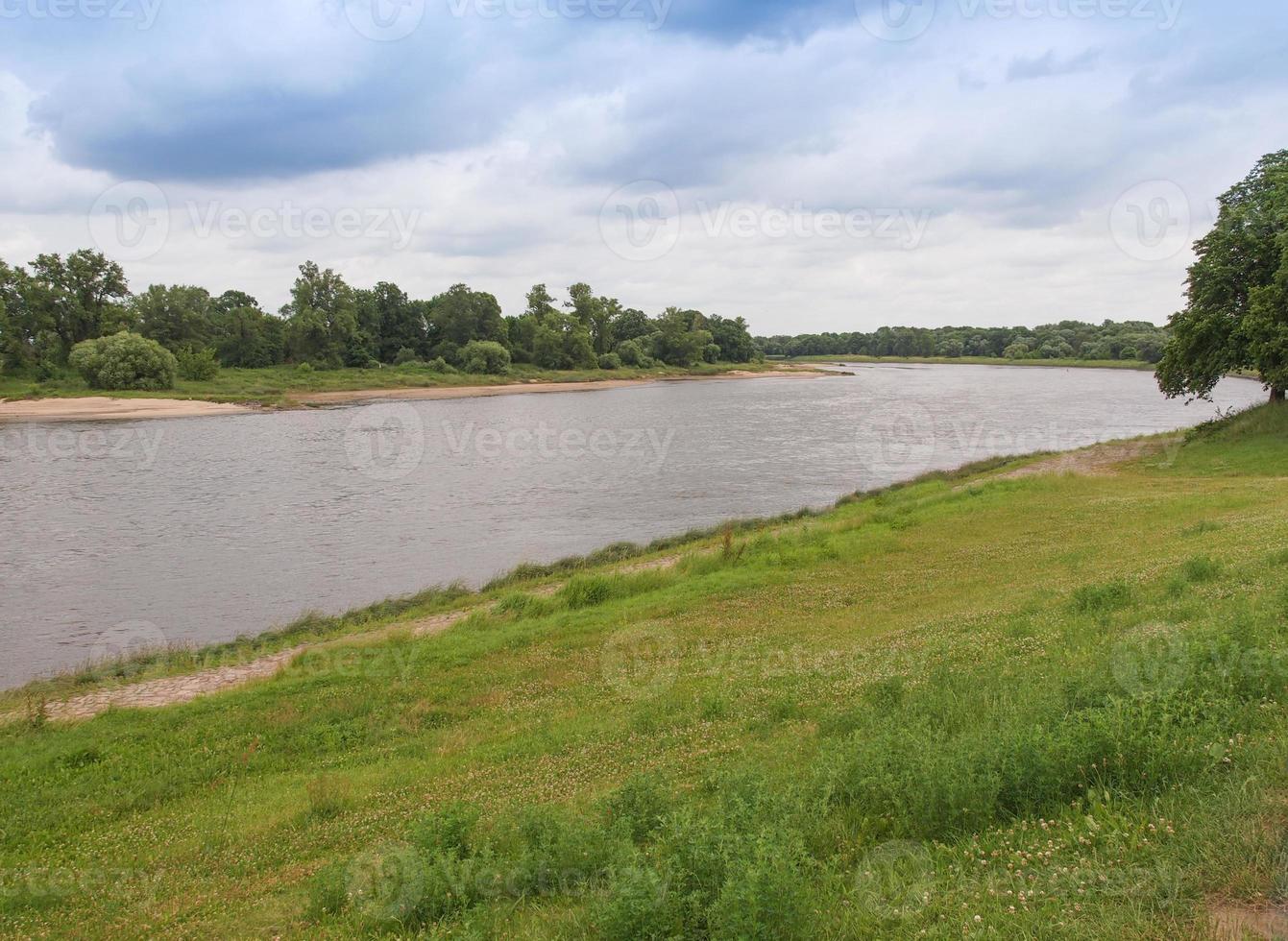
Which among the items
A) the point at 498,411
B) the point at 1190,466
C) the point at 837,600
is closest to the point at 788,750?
the point at 837,600

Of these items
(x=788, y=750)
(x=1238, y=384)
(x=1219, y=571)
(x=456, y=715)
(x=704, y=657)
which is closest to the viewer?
(x=788, y=750)

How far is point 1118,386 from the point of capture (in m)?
126

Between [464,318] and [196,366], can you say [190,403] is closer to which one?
[196,366]

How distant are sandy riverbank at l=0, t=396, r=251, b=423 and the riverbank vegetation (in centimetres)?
709

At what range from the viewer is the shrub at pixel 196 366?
108 m

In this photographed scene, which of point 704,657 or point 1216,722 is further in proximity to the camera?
point 704,657

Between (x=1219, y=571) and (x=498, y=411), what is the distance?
8659 cm

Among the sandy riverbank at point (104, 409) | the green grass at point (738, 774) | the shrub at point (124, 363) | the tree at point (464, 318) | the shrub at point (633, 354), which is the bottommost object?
the green grass at point (738, 774)

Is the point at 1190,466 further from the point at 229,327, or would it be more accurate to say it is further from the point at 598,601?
the point at 229,327

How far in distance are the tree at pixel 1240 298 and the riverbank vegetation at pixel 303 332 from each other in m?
104

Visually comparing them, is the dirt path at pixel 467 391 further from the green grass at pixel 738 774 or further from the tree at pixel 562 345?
the green grass at pixel 738 774

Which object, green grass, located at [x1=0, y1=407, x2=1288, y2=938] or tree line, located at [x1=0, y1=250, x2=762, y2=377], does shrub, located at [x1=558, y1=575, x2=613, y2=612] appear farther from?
tree line, located at [x1=0, y1=250, x2=762, y2=377]

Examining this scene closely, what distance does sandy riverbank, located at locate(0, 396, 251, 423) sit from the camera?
81.8m

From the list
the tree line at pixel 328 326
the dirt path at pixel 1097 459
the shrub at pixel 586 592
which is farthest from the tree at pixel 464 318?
the shrub at pixel 586 592
